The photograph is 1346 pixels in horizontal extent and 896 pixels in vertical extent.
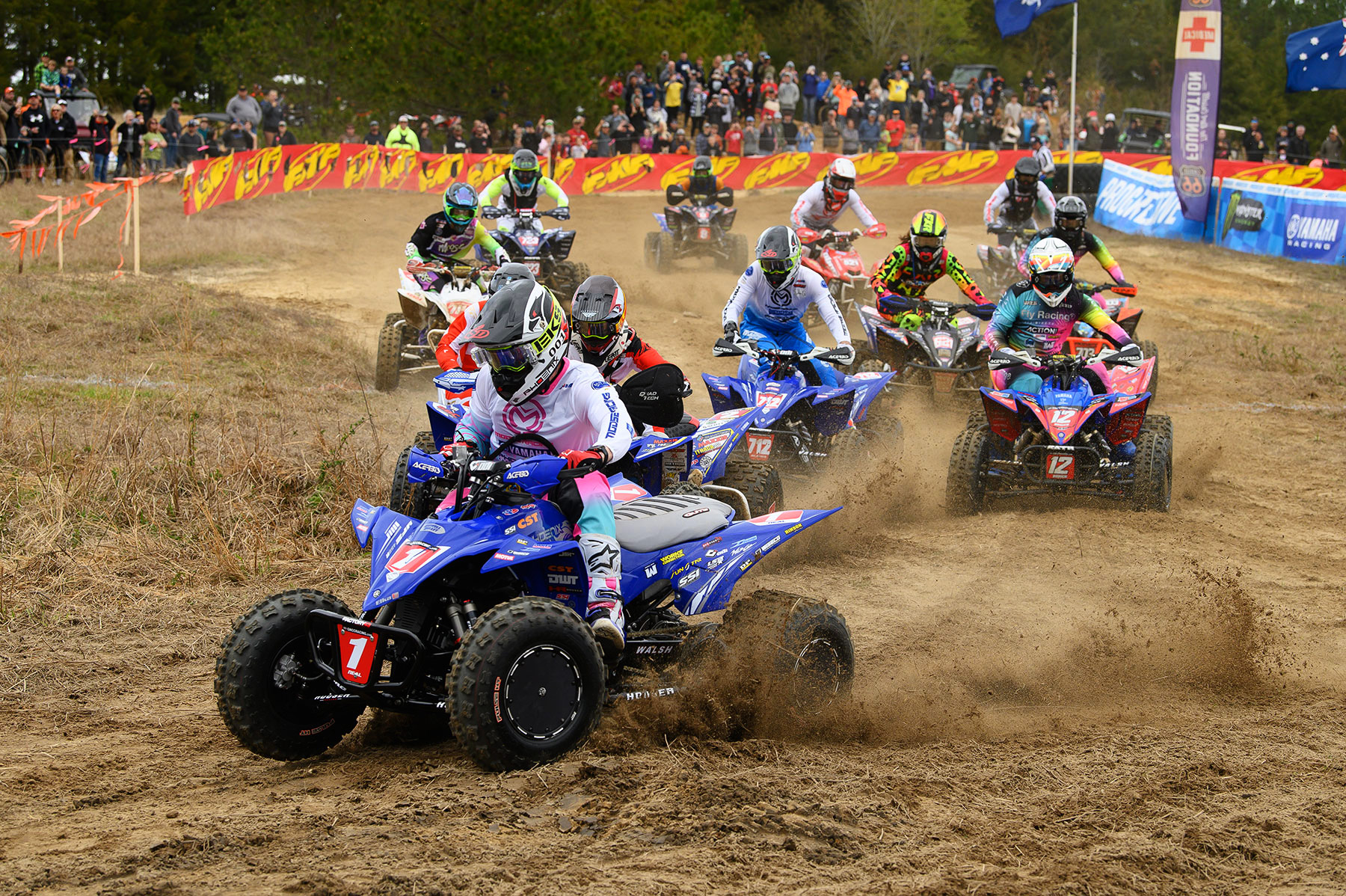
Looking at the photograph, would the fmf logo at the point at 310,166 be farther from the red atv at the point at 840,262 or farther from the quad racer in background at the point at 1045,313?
the quad racer in background at the point at 1045,313

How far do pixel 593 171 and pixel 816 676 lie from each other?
26358mm

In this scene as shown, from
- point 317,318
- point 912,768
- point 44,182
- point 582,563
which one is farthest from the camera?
point 44,182

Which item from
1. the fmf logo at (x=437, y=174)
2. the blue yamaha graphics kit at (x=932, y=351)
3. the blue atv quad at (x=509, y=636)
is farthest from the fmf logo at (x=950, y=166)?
the blue atv quad at (x=509, y=636)

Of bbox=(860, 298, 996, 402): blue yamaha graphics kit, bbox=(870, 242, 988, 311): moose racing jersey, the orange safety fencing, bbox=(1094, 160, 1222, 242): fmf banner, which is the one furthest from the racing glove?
bbox=(1094, 160, 1222, 242): fmf banner

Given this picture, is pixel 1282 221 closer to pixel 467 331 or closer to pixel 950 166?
pixel 950 166

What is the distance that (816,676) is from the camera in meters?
5.38

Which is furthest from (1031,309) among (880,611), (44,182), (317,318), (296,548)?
(44,182)

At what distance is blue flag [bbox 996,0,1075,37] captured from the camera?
19.7m

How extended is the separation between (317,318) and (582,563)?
508 inches

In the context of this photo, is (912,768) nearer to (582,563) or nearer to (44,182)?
(582,563)

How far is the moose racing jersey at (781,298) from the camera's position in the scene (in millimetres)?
10344

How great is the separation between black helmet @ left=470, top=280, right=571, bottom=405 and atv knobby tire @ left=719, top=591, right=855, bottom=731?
1309 millimetres

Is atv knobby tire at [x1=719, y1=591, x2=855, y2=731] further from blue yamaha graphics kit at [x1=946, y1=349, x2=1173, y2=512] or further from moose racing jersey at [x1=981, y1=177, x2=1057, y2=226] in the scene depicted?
moose racing jersey at [x1=981, y1=177, x2=1057, y2=226]

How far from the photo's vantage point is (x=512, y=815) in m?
4.16
